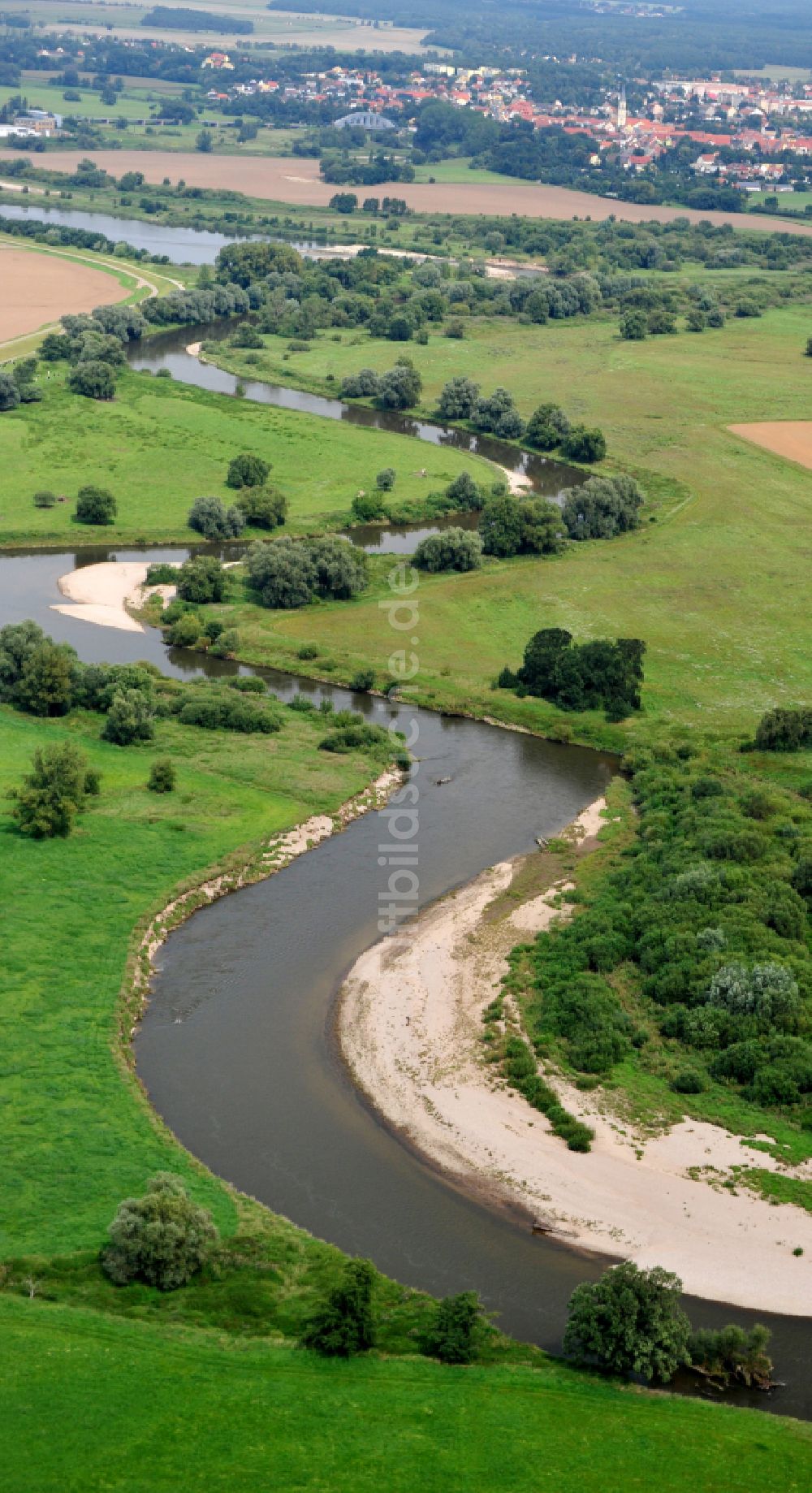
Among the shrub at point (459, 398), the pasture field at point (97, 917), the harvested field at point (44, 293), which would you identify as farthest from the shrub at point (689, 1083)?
the harvested field at point (44, 293)

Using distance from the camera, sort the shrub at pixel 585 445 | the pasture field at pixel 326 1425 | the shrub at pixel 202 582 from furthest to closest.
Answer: the shrub at pixel 585 445, the shrub at pixel 202 582, the pasture field at pixel 326 1425

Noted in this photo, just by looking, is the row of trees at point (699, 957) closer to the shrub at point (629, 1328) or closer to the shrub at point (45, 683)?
the shrub at point (629, 1328)

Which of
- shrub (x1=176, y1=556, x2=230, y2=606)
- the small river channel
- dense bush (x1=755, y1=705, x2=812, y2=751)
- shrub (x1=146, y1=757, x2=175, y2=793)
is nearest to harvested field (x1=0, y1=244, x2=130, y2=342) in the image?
shrub (x1=176, y1=556, x2=230, y2=606)

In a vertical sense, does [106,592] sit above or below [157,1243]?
above

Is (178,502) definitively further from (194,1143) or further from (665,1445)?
(665,1445)

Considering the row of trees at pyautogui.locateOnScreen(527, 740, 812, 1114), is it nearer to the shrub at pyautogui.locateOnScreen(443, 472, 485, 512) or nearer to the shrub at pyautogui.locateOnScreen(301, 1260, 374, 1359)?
the shrub at pyautogui.locateOnScreen(301, 1260, 374, 1359)

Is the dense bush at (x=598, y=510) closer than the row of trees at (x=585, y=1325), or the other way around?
the row of trees at (x=585, y=1325)

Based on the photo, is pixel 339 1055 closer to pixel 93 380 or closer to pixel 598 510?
pixel 598 510

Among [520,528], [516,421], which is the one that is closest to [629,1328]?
[520,528]
